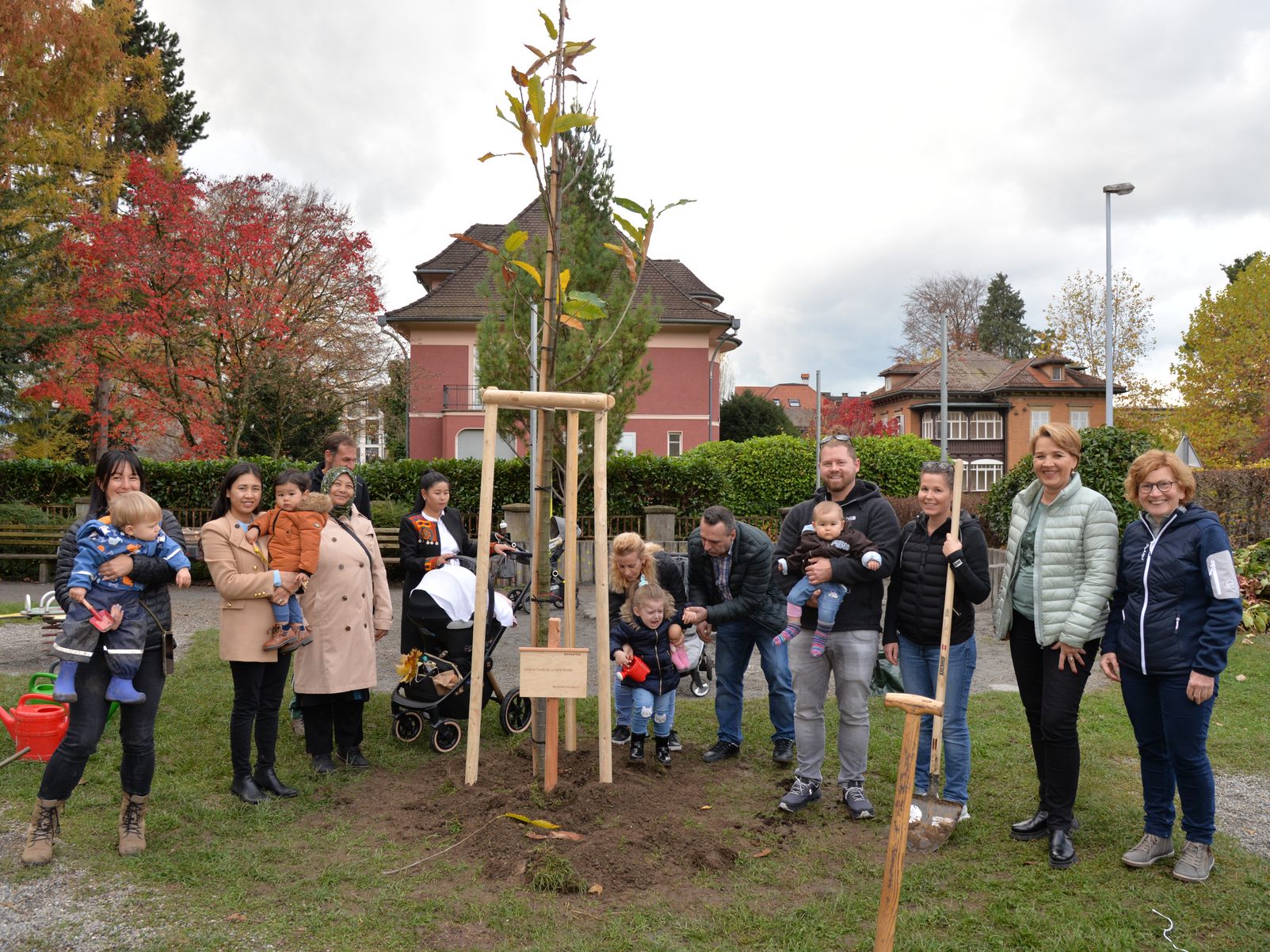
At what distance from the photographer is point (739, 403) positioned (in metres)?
40.6

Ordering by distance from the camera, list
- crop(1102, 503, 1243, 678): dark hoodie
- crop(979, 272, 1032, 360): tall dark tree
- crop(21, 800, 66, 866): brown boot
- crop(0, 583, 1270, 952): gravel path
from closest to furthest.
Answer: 1. crop(0, 583, 1270, 952): gravel path
2. crop(1102, 503, 1243, 678): dark hoodie
3. crop(21, 800, 66, 866): brown boot
4. crop(979, 272, 1032, 360): tall dark tree

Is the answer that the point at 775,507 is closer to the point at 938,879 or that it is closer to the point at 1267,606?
the point at 1267,606

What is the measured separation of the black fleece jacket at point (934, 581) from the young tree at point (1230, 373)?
94.8 feet

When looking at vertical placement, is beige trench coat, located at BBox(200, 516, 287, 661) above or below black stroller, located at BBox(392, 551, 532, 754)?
above

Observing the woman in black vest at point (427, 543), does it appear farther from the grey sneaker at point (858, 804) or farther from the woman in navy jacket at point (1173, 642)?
the woman in navy jacket at point (1173, 642)

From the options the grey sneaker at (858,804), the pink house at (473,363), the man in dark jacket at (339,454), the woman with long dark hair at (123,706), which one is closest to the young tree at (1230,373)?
the pink house at (473,363)

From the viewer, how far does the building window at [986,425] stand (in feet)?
167

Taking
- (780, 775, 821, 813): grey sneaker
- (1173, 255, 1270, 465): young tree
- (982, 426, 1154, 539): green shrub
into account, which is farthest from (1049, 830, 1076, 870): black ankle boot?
(1173, 255, 1270, 465): young tree

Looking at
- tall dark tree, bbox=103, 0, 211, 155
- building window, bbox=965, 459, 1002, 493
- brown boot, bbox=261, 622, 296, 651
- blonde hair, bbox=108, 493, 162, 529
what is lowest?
brown boot, bbox=261, 622, 296, 651

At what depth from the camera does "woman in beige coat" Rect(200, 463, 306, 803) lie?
187 inches

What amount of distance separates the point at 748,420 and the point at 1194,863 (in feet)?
120

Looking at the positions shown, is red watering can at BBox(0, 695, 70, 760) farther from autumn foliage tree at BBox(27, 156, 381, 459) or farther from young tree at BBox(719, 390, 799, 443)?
young tree at BBox(719, 390, 799, 443)

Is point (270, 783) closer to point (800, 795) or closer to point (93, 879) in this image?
point (93, 879)

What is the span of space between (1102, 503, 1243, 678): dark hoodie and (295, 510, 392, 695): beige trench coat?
4.15 meters
